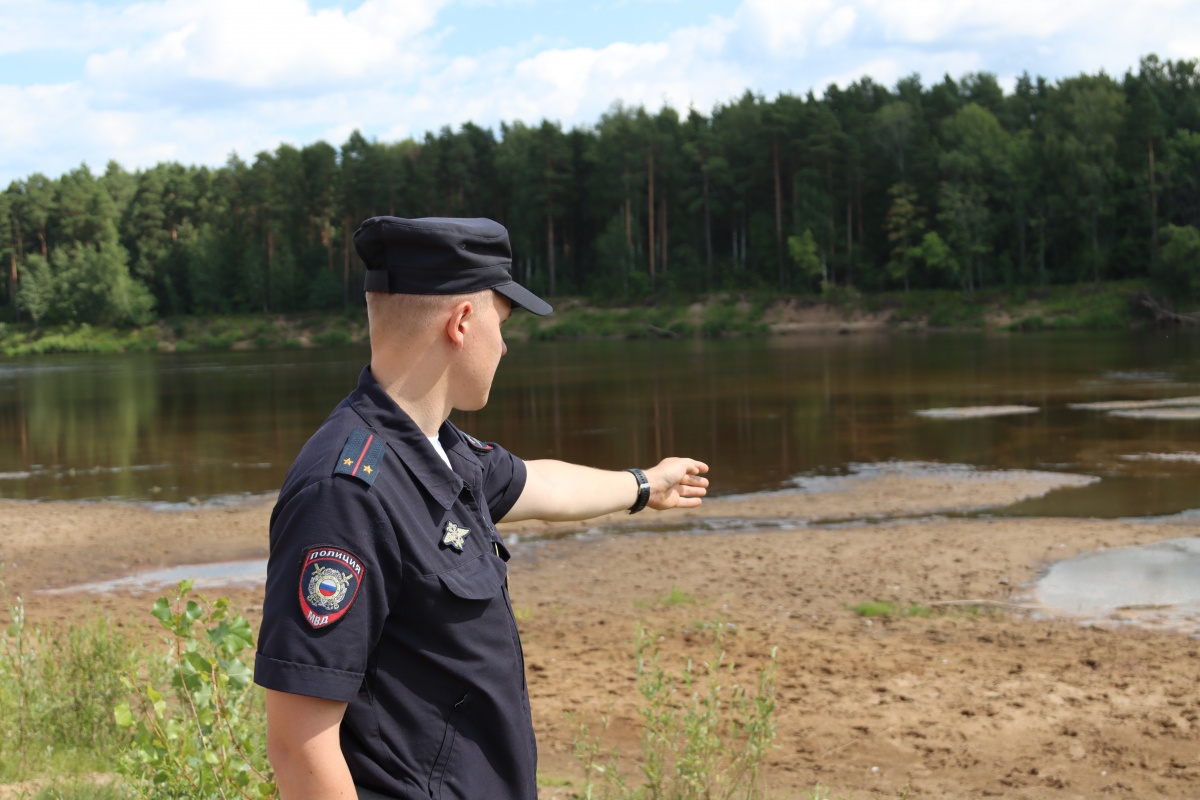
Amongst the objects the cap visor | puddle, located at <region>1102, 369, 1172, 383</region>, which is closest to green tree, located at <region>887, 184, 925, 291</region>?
puddle, located at <region>1102, 369, 1172, 383</region>

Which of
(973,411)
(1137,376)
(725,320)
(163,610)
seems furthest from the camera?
(725,320)

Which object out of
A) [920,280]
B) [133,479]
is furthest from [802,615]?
[920,280]

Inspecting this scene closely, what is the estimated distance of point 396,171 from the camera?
8588 centimetres

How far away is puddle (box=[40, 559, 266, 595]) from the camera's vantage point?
1210cm

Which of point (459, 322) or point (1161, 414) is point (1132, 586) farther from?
point (1161, 414)

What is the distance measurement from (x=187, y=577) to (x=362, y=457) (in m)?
10.4

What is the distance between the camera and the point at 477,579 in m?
2.41

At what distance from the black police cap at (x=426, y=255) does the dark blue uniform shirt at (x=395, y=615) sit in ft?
0.79

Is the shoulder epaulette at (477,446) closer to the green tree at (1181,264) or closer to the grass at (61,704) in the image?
the grass at (61,704)

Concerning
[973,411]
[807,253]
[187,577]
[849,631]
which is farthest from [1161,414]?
[807,253]

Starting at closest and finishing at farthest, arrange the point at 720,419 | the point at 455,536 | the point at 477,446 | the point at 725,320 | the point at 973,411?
1. the point at 455,536
2. the point at 477,446
3. the point at 973,411
4. the point at 720,419
5. the point at 725,320

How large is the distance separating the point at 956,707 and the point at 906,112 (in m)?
75.6

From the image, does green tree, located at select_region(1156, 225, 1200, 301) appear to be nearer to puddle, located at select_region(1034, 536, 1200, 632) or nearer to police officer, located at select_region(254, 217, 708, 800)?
puddle, located at select_region(1034, 536, 1200, 632)

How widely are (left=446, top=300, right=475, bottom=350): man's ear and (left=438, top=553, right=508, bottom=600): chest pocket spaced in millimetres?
479
